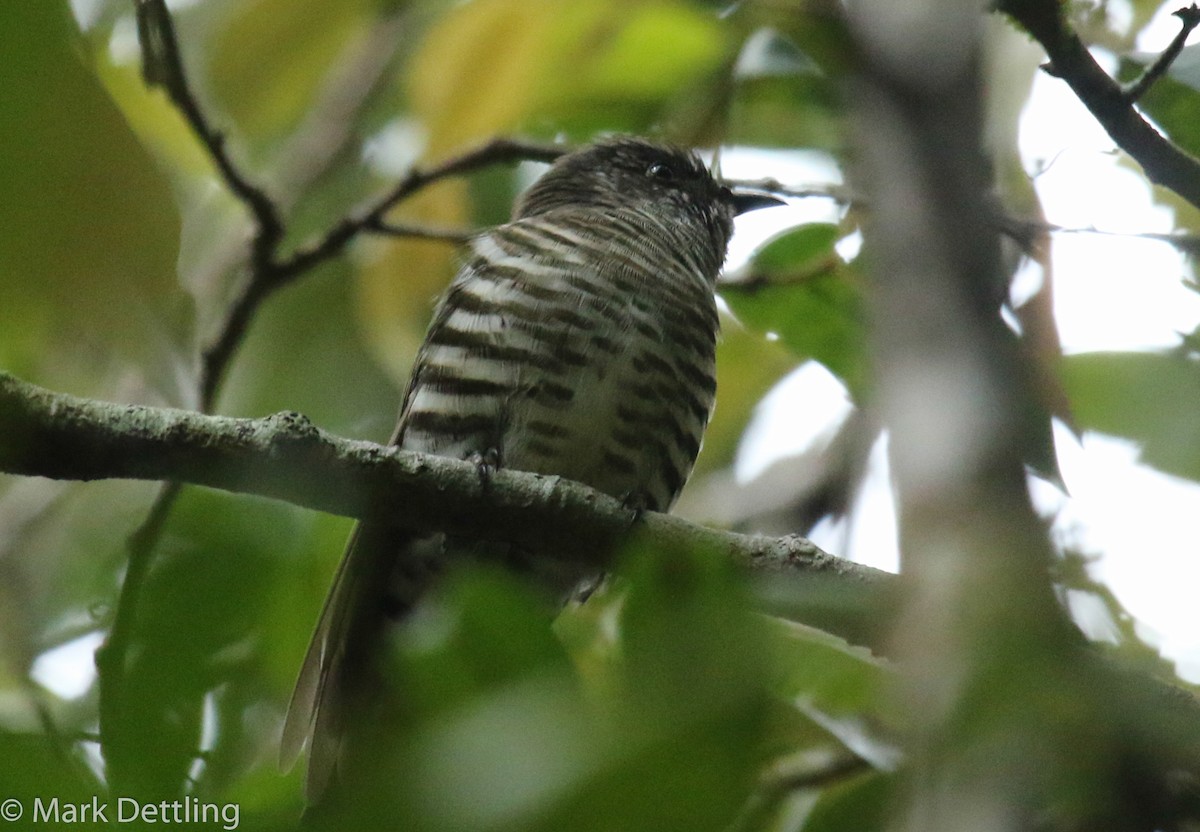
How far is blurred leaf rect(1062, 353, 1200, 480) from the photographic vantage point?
7.41ft

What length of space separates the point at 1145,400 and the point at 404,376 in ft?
8.47

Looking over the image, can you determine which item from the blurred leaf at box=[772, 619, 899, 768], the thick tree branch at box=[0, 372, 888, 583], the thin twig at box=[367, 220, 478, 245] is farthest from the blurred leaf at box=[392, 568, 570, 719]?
the thin twig at box=[367, 220, 478, 245]

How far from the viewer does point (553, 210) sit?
4766 millimetres

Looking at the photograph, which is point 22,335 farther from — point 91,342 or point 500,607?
point 500,607

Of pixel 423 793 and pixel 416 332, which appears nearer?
pixel 423 793

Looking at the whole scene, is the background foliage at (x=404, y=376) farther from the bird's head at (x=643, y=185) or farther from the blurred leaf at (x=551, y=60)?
the bird's head at (x=643, y=185)

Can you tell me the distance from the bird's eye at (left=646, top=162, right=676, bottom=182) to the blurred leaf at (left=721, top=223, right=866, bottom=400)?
43.9 inches

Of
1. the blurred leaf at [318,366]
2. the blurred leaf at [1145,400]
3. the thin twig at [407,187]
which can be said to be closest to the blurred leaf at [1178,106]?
the blurred leaf at [1145,400]

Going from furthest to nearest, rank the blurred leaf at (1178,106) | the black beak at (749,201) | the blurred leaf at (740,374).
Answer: the black beak at (749,201) → the blurred leaf at (740,374) → the blurred leaf at (1178,106)

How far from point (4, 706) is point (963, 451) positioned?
212cm

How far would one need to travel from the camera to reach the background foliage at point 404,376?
107cm

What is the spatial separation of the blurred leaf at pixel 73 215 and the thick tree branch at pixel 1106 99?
4.77 feet

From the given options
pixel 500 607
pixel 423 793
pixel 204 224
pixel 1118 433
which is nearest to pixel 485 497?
pixel 1118 433

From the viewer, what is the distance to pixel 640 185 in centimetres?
514
